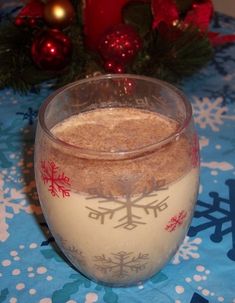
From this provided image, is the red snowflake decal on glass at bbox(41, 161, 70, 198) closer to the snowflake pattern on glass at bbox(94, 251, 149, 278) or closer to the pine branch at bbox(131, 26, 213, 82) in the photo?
the snowflake pattern on glass at bbox(94, 251, 149, 278)

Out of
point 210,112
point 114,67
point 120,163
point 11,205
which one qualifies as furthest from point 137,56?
point 120,163

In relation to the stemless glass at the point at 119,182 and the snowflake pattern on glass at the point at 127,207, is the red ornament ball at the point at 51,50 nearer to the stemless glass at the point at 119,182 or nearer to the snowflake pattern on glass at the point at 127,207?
the stemless glass at the point at 119,182

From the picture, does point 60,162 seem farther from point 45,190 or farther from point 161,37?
point 161,37

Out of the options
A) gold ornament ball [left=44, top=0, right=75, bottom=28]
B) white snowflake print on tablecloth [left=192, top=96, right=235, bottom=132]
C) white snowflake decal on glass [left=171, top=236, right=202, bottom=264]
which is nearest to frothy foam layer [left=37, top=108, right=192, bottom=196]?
white snowflake decal on glass [left=171, top=236, right=202, bottom=264]

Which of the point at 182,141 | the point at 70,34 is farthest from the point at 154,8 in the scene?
the point at 182,141

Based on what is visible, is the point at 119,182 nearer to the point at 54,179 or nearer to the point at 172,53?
the point at 54,179

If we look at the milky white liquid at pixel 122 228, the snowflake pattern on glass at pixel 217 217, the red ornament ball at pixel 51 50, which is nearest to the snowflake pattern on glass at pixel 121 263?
the milky white liquid at pixel 122 228

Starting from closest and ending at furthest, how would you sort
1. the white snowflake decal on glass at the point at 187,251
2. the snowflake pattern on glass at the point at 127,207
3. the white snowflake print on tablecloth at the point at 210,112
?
the snowflake pattern on glass at the point at 127,207 < the white snowflake decal on glass at the point at 187,251 < the white snowflake print on tablecloth at the point at 210,112
